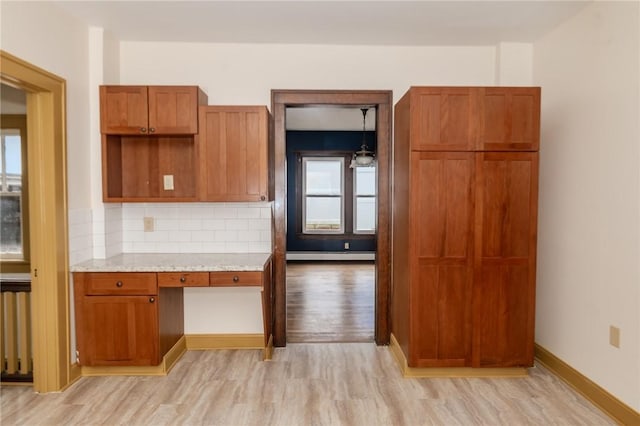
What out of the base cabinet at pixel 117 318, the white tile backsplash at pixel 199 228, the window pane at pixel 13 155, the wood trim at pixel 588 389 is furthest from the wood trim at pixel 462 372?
the window pane at pixel 13 155

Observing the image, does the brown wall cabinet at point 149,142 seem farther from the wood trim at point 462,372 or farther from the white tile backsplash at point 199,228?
the wood trim at point 462,372

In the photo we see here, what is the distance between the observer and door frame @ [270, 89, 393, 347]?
355cm

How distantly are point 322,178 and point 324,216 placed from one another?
80 centimetres

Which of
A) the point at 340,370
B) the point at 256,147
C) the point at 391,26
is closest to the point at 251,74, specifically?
the point at 256,147

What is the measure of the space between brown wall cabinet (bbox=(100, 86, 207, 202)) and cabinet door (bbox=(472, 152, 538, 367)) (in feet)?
7.51

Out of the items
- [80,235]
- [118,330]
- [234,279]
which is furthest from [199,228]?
[118,330]

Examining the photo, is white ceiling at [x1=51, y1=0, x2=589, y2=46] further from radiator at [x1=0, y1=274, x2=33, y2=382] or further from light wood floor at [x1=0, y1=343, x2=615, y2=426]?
light wood floor at [x1=0, y1=343, x2=615, y2=426]

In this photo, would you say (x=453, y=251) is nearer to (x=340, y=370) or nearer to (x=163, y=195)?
(x=340, y=370)

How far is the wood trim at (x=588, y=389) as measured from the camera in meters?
2.36

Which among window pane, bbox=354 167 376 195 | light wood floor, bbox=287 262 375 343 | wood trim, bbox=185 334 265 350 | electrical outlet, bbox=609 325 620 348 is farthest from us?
window pane, bbox=354 167 376 195

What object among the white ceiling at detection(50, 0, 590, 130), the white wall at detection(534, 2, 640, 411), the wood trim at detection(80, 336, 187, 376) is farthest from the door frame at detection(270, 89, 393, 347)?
the white wall at detection(534, 2, 640, 411)

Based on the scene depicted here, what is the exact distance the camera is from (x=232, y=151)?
320 centimetres

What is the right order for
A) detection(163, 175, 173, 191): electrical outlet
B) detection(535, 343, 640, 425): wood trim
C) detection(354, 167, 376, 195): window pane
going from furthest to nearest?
detection(354, 167, 376, 195): window pane
detection(163, 175, 173, 191): electrical outlet
detection(535, 343, 640, 425): wood trim

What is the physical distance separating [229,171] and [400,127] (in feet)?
4.77
